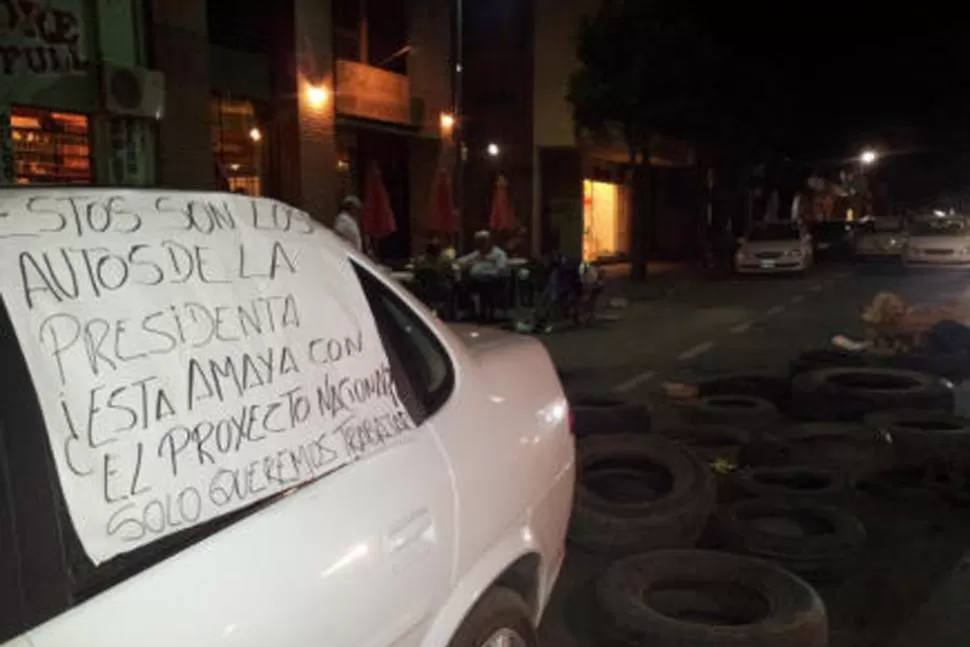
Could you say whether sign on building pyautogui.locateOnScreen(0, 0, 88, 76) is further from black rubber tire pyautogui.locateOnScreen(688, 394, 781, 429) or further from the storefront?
black rubber tire pyautogui.locateOnScreen(688, 394, 781, 429)

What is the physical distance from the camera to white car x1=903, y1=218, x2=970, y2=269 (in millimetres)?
25672

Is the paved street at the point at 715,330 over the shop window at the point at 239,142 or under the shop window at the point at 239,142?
under

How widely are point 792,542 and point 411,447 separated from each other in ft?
9.86

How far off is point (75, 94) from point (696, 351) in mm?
8571

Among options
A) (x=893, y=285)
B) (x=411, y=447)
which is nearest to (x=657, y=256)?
(x=893, y=285)

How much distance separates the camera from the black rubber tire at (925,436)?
20.0 ft

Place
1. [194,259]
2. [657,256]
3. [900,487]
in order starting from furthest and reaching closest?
[657,256] < [900,487] < [194,259]

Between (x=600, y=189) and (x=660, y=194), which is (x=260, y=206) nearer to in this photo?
(x=600, y=189)

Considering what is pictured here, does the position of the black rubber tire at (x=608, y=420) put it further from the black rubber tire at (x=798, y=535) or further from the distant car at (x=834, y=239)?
the distant car at (x=834, y=239)

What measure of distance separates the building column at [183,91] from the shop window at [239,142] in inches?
67.2

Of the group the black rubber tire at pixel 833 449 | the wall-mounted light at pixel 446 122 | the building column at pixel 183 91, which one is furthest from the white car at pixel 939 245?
the black rubber tire at pixel 833 449

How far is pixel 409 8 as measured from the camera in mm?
21000

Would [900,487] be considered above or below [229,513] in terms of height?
below

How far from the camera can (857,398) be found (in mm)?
7266
